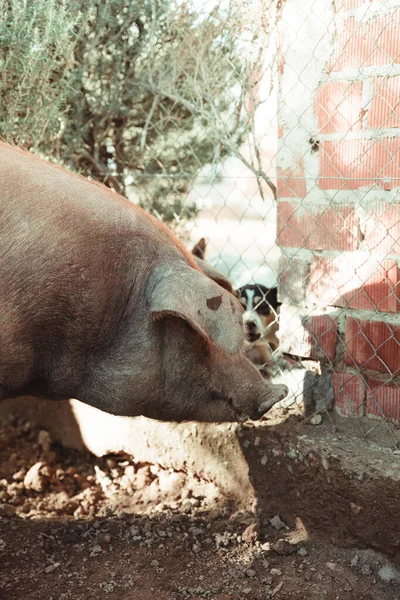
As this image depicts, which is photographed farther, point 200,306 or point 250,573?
point 250,573

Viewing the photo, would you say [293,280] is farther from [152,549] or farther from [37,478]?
[37,478]

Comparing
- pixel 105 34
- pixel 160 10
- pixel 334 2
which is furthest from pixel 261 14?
pixel 105 34

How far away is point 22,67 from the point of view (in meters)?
2.58

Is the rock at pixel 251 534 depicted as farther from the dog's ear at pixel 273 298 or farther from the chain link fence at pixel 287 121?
the dog's ear at pixel 273 298

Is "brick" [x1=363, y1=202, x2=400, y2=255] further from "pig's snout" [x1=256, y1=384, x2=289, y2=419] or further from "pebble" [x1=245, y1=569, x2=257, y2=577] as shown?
"pebble" [x1=245, y1=569, x2=257, y2=577]

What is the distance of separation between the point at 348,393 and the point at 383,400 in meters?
0.13

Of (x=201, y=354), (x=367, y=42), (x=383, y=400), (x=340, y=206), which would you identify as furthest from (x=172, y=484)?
(x=367, y=42)

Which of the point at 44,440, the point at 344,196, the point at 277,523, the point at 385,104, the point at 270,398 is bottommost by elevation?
the point at 277,523

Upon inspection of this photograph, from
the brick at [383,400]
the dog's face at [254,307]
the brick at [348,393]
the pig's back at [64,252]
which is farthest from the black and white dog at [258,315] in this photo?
the pig's back at [64,252]

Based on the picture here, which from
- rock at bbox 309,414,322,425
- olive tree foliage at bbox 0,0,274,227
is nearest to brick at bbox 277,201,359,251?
olive tree foliage at bbox 0,0,274,227

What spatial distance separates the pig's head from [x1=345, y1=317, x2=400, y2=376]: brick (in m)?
0.50

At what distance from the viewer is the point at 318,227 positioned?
2.35 m

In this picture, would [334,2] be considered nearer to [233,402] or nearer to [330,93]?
[330,93]

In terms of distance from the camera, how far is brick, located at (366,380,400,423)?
2211 mm
